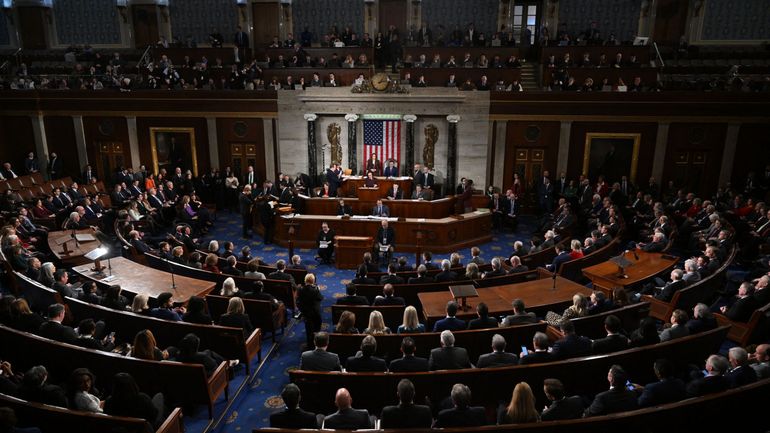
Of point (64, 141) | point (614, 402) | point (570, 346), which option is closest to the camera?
point (614, 402)

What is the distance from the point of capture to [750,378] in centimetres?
551

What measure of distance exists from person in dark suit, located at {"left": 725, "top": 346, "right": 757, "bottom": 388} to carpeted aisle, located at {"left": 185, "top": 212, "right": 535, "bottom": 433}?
513cm

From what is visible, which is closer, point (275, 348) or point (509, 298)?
point (509, 298)

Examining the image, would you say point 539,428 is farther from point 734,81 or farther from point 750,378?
point 734,81

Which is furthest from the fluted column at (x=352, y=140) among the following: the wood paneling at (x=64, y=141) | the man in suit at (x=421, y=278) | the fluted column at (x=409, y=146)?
the wood paneling at (x=64, y=141)

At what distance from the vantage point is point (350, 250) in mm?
12508

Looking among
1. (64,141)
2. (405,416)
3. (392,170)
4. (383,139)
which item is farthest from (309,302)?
(64,141)

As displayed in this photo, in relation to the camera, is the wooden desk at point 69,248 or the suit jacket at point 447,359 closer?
the suit jacket at point 447,359

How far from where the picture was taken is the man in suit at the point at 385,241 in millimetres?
12648

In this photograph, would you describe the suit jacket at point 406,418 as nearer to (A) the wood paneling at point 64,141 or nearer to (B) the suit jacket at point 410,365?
(B) the suit jacket at point 410,365

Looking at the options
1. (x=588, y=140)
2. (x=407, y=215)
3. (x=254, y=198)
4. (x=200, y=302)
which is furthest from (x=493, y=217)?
(x=200, y=302)

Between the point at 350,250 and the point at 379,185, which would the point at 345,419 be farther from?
the point at 379,185

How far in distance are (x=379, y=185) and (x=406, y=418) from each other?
11.0 m

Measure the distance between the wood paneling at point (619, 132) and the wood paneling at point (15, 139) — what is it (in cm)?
1827
